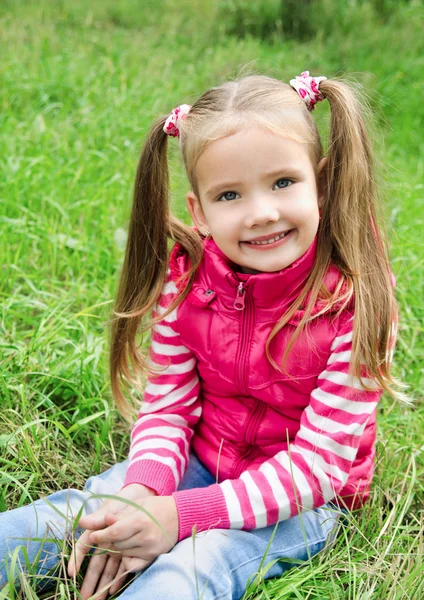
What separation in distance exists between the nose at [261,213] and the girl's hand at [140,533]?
2.02 ft

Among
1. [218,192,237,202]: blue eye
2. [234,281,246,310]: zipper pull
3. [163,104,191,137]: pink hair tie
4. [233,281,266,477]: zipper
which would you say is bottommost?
[233,281,266,477]: zipper

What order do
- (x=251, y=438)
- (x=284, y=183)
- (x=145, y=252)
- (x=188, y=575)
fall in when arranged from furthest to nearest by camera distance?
(x=145, y=252) → (x=251, y=438) → (x=284, y=183) → (x=188, y=575)

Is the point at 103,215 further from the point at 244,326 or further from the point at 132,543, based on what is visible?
the point at 132,543

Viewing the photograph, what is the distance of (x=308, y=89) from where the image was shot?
5.37 feet

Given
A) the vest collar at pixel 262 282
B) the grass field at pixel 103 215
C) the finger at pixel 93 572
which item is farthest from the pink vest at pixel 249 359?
the finger at pixel 93 572

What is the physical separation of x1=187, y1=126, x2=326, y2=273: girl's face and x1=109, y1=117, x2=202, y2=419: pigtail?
0.20m

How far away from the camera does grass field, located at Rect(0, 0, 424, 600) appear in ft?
5.92

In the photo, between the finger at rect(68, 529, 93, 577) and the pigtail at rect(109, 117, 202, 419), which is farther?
the pigtail at rect(109, 117, 202, 419)

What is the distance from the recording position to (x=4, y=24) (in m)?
5.27

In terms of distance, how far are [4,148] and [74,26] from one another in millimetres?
2904

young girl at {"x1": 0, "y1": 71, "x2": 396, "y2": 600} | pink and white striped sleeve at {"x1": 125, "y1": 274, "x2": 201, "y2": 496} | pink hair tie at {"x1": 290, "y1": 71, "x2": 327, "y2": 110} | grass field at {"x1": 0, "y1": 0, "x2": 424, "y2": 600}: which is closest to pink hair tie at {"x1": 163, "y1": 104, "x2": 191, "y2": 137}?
young girl at {"x1": 0, "y1": 71, "x2": 396, "y2": 600}

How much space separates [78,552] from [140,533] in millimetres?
161

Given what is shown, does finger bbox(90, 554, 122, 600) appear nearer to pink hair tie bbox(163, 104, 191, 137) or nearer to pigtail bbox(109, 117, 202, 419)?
pigtail bbox(109, 117, 202, 419)

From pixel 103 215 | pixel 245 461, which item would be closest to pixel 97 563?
pixel 245 461
